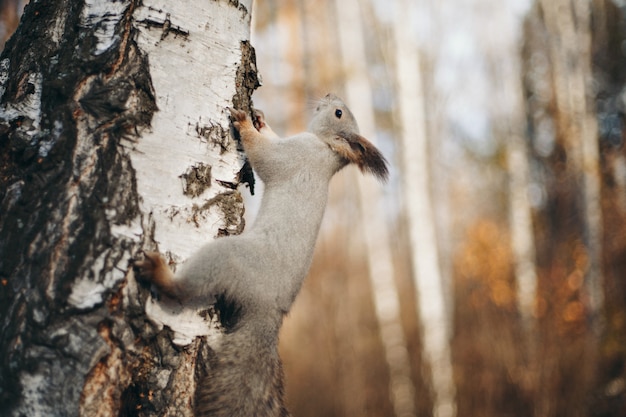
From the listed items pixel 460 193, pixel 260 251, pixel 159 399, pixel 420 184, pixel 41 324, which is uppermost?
pixel 460 193

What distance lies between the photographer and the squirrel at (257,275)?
1924 mm

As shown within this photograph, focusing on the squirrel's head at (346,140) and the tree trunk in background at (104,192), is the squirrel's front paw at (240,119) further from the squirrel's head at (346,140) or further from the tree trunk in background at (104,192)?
the squirrel's head at (346,140)

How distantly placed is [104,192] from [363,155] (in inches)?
77.7

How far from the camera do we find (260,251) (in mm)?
2289

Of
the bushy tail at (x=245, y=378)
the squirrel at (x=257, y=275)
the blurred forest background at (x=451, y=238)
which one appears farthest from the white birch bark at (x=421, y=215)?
the bushy tail at (x=245, y=378)

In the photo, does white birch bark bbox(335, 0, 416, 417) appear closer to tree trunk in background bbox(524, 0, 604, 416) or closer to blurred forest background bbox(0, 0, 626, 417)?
blurred forest background bbox(0, 0, 626, 417)

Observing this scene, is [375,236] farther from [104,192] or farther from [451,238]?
[104,192]

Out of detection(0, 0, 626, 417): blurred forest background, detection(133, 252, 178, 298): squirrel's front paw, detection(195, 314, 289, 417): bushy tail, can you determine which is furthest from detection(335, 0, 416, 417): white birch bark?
Result: detection(133, 252, 178, 298): squirrel's front paw

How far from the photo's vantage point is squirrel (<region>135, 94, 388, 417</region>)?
1924mm

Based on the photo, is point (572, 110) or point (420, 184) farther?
point (572, 110)

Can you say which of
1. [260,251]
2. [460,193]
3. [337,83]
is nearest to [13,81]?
[260,251]

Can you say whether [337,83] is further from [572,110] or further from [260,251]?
[260,251]

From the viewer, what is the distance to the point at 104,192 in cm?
170

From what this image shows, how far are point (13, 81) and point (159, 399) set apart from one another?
1.21 meters
